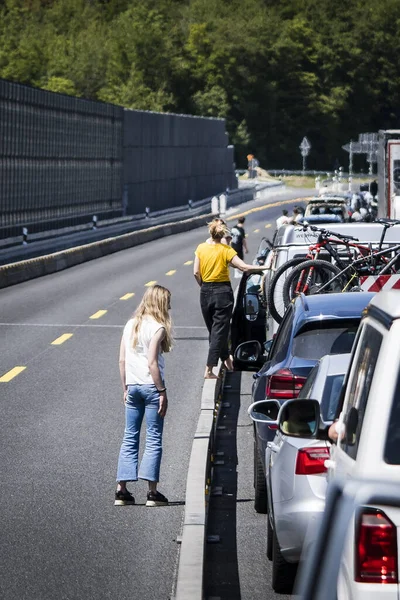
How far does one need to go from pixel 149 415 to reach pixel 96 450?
6.82ft

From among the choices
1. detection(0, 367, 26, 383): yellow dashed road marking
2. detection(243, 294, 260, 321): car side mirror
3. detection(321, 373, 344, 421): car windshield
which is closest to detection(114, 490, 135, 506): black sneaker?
detection(321, 373, 344, 421): car windshield

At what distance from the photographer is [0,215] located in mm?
39438

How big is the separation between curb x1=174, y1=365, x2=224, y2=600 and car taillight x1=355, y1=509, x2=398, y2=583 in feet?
9.84

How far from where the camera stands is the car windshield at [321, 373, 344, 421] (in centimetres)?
702

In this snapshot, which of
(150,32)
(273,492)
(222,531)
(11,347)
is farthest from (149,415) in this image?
(150,32)

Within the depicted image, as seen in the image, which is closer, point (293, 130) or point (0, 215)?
point (0, 215)

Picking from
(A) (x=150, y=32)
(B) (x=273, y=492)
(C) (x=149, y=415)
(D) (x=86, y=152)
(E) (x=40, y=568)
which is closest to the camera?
(B) (x=273, y=492)

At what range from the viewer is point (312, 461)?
6824mm

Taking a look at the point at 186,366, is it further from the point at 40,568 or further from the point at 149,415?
the point at 40,568

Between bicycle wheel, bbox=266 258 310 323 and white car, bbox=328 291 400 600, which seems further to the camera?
bicycle wheel, bbox=266 258 310 323

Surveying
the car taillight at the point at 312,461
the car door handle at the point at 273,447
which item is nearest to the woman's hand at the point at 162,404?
the car door handle at the point at 273,447

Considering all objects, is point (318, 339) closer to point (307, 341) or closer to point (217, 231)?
point (307, 341)

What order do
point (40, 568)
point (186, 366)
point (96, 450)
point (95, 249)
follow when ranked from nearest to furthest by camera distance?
1. point (40, 568)
2. point (96, 450)
3. point (186, 366)
4. point (95, 249)

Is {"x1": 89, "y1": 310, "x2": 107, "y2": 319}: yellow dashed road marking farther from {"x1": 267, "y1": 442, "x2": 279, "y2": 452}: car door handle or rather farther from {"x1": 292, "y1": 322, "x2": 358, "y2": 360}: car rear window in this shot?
{"x1": 267, "y1": 442, "x2": 279, "y2": 452}: car door handle
